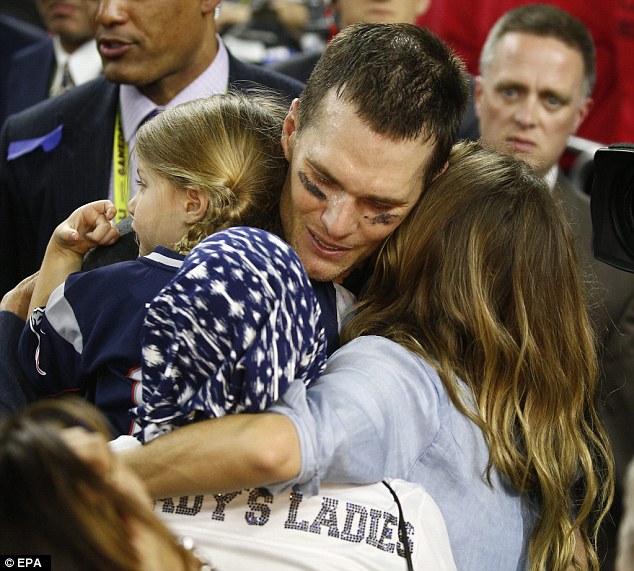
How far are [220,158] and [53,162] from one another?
1.19 meters

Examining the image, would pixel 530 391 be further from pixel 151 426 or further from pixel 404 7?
pixel 404 7

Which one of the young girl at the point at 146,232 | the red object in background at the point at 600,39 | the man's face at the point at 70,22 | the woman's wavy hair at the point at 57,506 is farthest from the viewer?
the man's face at the point at 70,22

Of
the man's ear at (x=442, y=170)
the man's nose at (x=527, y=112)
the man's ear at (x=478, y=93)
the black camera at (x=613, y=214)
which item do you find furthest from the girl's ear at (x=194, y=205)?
the man's ear at (x=478, y=93)

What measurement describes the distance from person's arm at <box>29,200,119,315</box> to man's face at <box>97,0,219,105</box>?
3.05 feet

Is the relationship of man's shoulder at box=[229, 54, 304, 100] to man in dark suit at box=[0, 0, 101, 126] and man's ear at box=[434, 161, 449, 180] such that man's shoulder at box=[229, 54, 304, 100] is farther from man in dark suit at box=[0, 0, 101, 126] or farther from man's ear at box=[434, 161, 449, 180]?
man in dark suit at box=[0, 0, 101, 126]

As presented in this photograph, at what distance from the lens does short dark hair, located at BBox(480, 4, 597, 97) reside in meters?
3.51

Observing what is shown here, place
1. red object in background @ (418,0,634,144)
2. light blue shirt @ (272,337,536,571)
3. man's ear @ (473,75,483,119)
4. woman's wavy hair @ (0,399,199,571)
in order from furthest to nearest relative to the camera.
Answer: red object in background @ (418,0,634,144) → man's ear @ (473,75,483,119) → light blue shirt @ (272,337,536,571) → woman's wavy hair @ (0,399,199,571)

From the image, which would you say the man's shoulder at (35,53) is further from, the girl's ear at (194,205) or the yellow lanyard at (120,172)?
the girl's ear at (194,205)

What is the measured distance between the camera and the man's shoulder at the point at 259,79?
2.93 metres

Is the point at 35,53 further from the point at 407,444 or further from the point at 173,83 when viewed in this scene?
the point at 407,444

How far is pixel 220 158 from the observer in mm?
1799

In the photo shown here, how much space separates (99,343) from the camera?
5.22ft

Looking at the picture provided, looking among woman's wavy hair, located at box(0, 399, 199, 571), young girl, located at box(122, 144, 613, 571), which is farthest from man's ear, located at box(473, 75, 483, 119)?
woman's wavy hair, located at box(0, 399, 199, 571)

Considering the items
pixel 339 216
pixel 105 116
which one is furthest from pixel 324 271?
pixel 105 116
